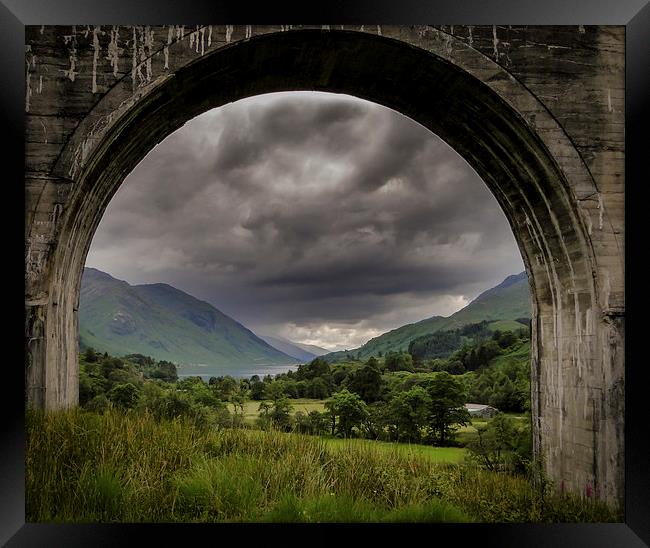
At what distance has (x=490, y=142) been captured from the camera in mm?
6434

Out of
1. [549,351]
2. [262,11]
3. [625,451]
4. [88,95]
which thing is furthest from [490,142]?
[88,95]

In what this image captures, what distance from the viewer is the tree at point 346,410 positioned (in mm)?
13688

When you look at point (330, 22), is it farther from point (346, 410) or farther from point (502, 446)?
point (346, 410)

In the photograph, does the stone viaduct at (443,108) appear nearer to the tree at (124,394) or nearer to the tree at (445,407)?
the tree at (124,394)

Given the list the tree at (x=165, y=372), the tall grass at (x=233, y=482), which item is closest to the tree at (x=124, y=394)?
the tree at (x=165, y=372)

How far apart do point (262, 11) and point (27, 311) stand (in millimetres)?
3880

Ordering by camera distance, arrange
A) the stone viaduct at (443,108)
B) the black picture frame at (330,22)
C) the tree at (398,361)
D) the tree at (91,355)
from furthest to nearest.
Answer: the tree at (398,361)
the tree at (91,355)
the stone viaduct at (443,108)
the black picture frame at (330,22)

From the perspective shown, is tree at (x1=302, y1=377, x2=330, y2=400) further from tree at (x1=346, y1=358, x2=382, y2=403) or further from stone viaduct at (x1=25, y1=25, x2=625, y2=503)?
stone viaduct at (x1=25, y1=25, x2=625, y2=503)

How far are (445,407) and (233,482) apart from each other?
27.6 feet

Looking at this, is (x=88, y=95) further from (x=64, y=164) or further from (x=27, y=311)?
(x=27, y=311)

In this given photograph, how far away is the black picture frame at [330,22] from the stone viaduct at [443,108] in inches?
6.0

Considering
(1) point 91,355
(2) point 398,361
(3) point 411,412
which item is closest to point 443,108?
(3) point 411,412

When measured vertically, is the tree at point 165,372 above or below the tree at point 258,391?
above

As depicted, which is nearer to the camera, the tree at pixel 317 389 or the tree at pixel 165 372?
the tree at pixel 165 372
